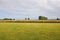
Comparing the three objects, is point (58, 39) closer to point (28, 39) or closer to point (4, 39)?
point (28, 39)

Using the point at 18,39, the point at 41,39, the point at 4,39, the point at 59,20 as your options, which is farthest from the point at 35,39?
the point at 59,20

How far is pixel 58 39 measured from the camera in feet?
24.1

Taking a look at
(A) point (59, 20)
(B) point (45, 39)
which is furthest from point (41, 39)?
(A) point (59, 20)

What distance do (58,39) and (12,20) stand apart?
44.5 ft

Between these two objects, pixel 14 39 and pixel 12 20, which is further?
pixel 12 20

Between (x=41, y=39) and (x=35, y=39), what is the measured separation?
0.30m

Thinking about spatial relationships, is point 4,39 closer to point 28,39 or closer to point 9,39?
point 9,39

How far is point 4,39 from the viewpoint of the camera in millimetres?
7320

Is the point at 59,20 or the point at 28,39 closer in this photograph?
the point at 28,39

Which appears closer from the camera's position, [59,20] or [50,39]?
[50,39]

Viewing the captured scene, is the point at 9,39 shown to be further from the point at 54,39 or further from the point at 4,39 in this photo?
the point at 54,39

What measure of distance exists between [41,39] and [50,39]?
431mm

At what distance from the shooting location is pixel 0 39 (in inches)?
289

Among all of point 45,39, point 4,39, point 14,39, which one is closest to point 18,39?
point 14,39
